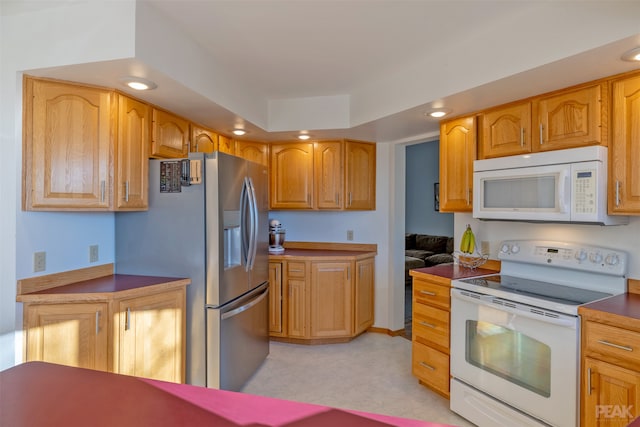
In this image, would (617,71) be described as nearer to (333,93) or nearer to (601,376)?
(601,376)

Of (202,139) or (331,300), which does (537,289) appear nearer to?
(331,300)

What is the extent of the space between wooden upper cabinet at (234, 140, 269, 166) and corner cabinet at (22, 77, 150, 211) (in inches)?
59.2

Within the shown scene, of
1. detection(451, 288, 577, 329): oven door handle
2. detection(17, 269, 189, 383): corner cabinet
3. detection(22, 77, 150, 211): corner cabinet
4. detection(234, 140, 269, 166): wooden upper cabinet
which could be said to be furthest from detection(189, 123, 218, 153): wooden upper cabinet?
detection(451, 288, 577, 329): oven door handle

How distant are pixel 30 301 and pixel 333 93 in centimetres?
266

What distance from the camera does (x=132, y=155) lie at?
7.60 ft

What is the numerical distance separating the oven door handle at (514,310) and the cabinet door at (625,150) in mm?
679

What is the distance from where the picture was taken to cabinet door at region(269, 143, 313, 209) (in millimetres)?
3803

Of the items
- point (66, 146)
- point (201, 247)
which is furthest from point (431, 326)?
point (66, 146)

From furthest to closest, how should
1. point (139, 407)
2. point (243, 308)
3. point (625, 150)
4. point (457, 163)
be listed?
point (457, 163) < point (243, 308) < point (625, 150) < point (139, 407)

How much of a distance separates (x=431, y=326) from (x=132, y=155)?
2.38 meters

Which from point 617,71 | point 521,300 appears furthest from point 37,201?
point 617,71

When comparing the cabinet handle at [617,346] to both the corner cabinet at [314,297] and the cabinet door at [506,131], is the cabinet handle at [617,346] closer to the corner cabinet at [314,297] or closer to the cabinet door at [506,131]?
the cabinet door at [506,131]

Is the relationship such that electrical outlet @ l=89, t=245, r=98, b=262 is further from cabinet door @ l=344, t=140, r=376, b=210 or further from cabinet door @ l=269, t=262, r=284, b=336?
cabinet door @ l=344, t=140, r=376, b=210

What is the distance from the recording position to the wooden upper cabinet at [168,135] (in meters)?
2.54
